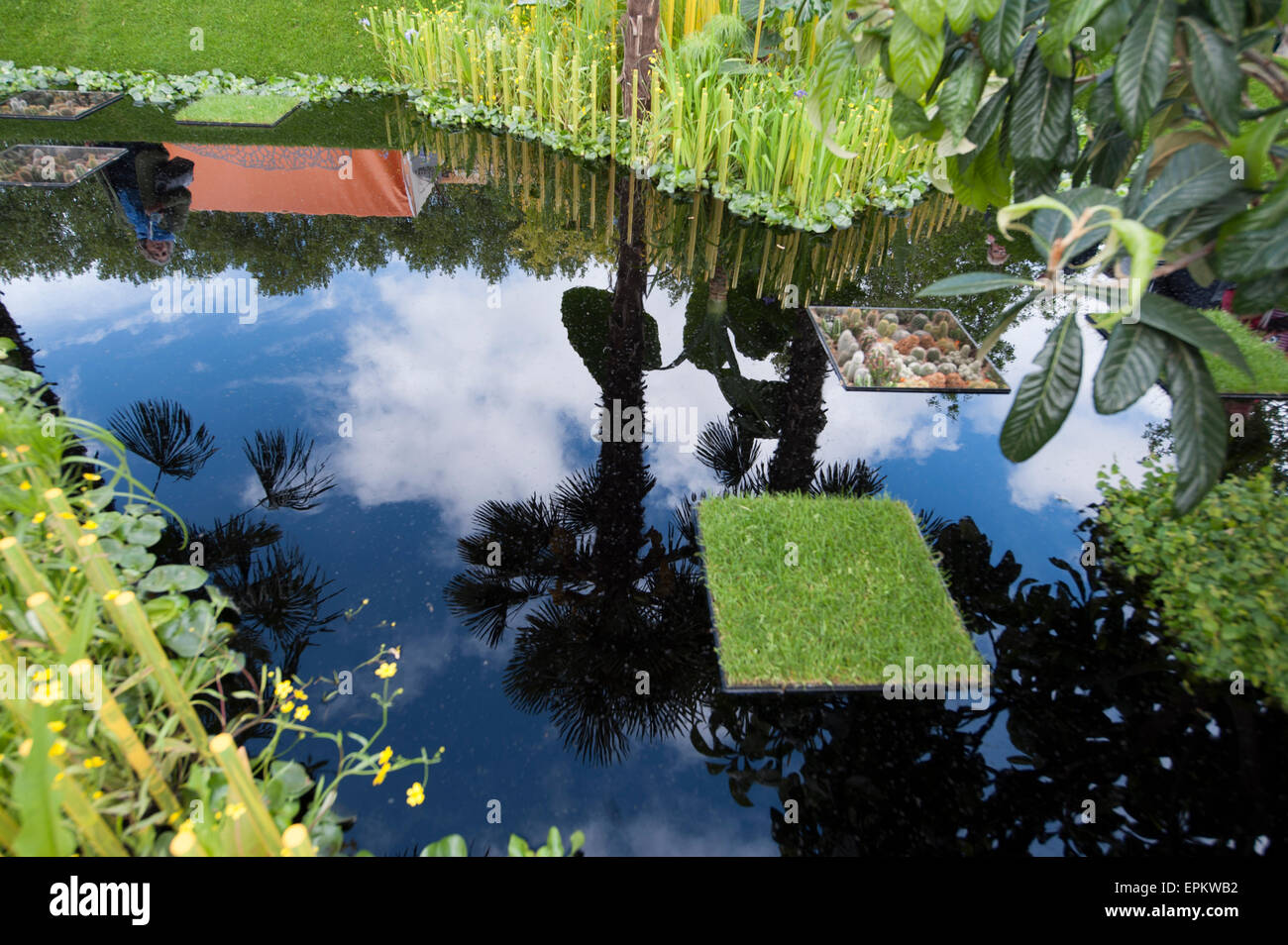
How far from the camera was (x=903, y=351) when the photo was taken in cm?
399

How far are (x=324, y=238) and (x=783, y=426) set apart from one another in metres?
3.41

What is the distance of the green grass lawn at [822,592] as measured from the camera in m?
2.41

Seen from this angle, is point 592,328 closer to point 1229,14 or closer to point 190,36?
point 1229,14

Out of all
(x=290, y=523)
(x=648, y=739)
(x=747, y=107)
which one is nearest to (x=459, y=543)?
(x=290, y=523)

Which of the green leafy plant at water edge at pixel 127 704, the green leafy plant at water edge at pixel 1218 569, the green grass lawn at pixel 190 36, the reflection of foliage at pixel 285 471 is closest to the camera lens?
the green leafy plant at water edge at pixel 127 704

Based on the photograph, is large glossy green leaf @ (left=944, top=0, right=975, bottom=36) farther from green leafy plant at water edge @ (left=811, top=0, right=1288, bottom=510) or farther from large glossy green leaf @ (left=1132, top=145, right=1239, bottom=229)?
large glossy green leaf @ (left=1132, top=145, right=1239, bottom=229)

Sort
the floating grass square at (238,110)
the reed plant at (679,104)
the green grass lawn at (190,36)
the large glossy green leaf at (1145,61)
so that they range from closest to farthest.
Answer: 1. the large glossy green leaf at (1145,61)
2. the reed plant at (679,104)
3. the floating grass square at (238,110)
4. the green grass lawn at (190,36)

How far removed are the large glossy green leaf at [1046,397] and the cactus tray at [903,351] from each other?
2.60 meters

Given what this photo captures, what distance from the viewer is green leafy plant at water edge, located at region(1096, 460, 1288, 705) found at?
2340 millimetres

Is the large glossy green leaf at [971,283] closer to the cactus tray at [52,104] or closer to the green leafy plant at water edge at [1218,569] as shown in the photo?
the green leafy plant at water edge at [1218,569]

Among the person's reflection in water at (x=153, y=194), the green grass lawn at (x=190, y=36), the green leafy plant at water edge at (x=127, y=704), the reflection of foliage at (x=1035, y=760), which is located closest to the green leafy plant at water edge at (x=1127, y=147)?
the reflection of foliage at (x=1035, y=760)
